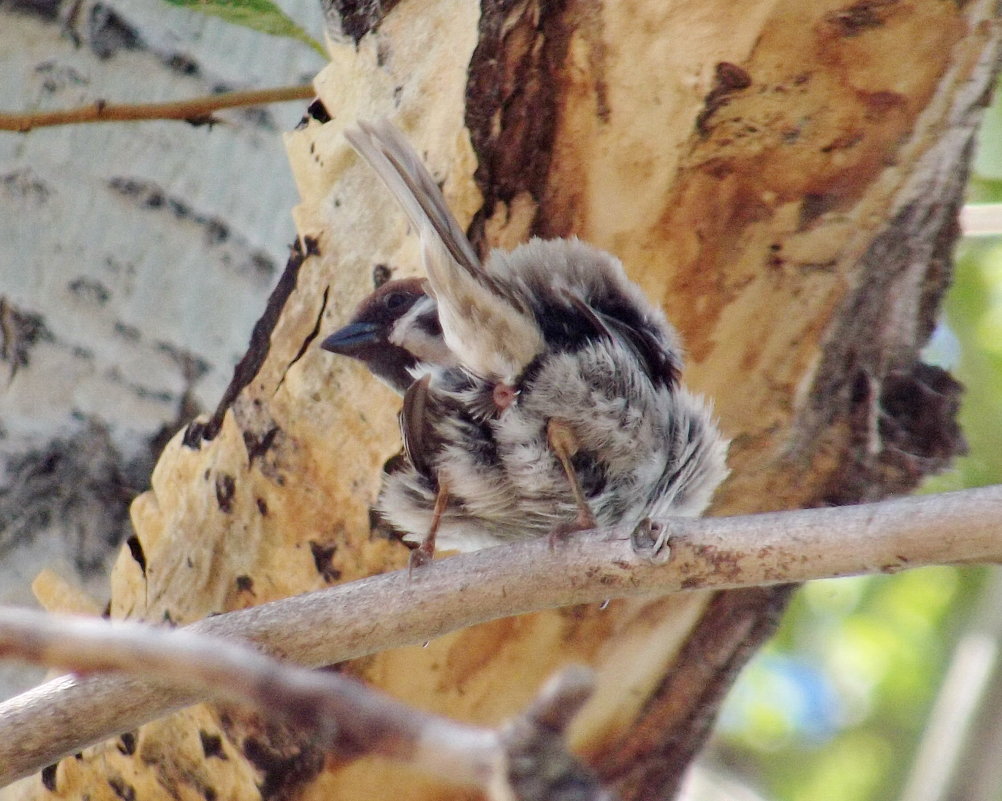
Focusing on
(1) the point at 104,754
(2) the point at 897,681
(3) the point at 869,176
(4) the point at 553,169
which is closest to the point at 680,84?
(4) the point at 553,169

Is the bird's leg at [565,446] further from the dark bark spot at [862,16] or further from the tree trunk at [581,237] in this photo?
the dark bark spot at [862,16]

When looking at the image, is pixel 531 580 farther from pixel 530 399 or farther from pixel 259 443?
pixel 259 443

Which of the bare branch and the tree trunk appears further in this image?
the tree trunk

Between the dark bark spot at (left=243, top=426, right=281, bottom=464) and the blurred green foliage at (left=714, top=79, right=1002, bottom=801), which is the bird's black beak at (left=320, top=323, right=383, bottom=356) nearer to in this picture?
the dark bark spot at (left=243, top=426, right=281, bottom=464)

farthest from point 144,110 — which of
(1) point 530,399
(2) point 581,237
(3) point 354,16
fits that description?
(1) point 530,399

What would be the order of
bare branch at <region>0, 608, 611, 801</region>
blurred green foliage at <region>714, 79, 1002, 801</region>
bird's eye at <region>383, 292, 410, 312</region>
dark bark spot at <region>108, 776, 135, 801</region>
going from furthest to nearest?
blurred green foliage at <region>714, 79, 1002, 801</region>, bird's eye at <region>383, 292, 410, 312</region>, dark bark spot at <region>108, 776, 135, 801</region>, bare branch at <region>0, 608, 611, 801</region>

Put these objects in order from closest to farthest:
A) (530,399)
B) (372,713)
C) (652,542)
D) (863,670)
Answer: (372,713) → (652,542) → (530,399) → (863,670)

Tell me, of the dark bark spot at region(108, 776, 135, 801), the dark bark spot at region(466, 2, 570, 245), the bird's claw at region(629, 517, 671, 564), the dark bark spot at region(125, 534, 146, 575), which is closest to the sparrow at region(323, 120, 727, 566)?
the dark bark spot at region(466, 2, 570, 245)

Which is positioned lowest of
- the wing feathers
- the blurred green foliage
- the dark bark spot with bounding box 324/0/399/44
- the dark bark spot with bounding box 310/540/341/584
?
the blurred green foliage
